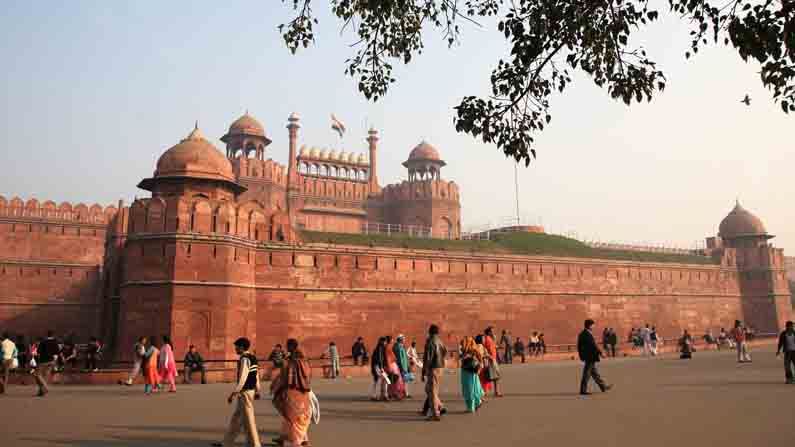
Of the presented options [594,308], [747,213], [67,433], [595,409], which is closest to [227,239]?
[67,433]

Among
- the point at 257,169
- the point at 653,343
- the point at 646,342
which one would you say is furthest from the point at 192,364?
the point at 257,169

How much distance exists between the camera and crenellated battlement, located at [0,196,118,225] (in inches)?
1029

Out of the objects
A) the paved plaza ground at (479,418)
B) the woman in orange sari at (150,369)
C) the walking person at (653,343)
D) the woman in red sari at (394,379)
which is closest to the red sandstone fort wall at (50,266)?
the woman in orange sari at (150,369)

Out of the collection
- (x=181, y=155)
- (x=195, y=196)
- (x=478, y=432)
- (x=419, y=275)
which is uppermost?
(x=181, y=155)

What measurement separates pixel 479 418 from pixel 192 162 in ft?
42.1

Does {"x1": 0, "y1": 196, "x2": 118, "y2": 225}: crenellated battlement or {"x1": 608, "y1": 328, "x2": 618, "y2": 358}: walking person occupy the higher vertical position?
{"x1": 0, "y1": 196, "x2": 118, "y2": 225}: crenellated battlement

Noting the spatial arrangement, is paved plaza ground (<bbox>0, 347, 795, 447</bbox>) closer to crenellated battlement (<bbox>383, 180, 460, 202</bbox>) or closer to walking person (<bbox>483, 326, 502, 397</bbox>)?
walking person (<bbox>483, 326, 502, 397</bbox>)

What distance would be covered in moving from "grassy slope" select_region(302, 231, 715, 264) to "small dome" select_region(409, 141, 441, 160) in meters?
12.7

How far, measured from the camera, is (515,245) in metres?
25.7

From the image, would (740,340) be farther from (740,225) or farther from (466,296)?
(740,225)

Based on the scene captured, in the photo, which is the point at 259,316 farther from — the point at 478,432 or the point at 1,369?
the point at 478,432

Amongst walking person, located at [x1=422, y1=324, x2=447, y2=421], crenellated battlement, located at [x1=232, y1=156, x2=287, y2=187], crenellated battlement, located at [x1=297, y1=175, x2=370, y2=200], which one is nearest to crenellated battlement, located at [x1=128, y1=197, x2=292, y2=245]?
walking person, located at [x1=422, y1=324, x2=447, y2=421]

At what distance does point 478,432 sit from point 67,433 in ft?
13.9

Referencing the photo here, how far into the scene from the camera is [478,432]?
20.3 ft
